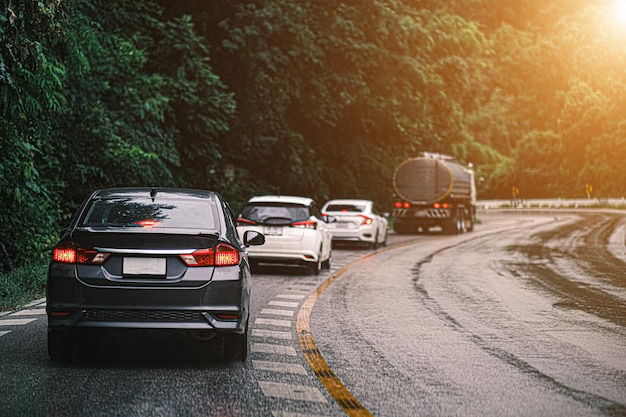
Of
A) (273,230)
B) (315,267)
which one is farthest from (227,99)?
(315,267)

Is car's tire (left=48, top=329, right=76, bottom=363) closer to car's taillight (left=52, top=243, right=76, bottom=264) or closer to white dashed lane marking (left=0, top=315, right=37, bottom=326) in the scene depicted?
car's taillight (left=52, top=243, right=76, bottom=264)

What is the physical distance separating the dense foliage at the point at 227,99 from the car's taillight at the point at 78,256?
15.6ft

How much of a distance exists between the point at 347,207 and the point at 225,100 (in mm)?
4850

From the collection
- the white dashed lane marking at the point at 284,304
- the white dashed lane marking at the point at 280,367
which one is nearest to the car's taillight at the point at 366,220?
the white dashed lane marking at the point at 284,304

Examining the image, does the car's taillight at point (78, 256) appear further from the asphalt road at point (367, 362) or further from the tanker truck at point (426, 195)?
the tanker truck at point (426, 195)

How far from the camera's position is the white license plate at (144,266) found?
742cm

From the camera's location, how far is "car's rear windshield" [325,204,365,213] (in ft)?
88.9

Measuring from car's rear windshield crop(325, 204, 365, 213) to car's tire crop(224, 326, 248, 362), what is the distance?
19.1m

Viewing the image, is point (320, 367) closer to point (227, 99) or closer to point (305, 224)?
point (305, 224)

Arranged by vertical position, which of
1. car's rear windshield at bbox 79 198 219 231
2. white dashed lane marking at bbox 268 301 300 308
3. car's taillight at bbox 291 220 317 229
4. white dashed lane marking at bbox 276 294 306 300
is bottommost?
white dashed lane marking at bbox 276 294 306 300

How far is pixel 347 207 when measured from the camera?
27.4 metres

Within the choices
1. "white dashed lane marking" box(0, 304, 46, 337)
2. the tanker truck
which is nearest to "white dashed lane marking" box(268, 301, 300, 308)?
"white dashed lane marking" box(0, 304, 46, 337)

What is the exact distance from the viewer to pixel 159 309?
7.36 metres

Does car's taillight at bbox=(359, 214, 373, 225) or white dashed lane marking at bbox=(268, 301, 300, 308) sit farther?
car's taillight at bbox=(359, 214, 373, 225)
